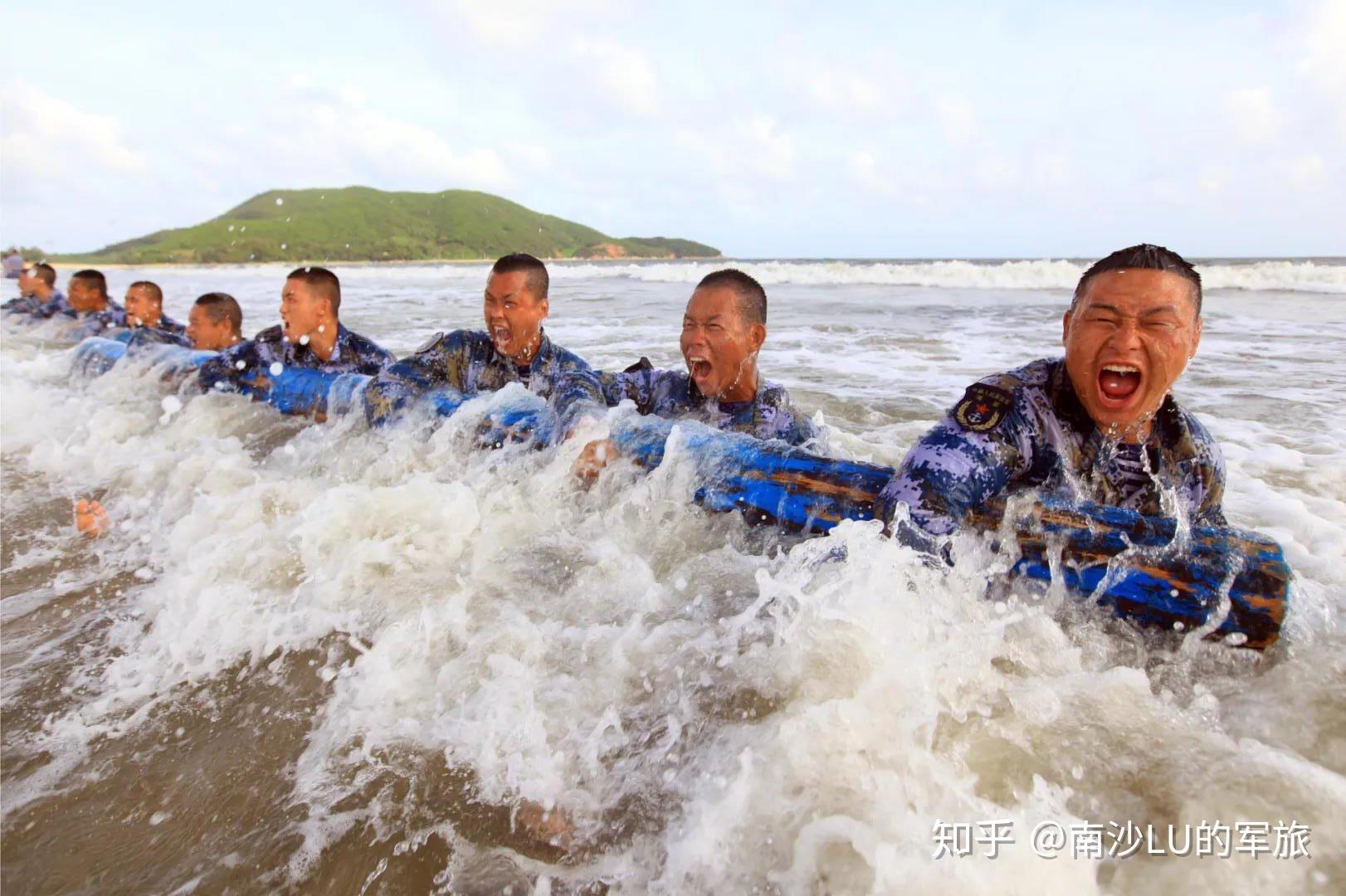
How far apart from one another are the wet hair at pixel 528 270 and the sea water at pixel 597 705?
1495 millimetres

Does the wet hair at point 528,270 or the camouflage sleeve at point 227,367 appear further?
the camouflage sleeve at point 227,367

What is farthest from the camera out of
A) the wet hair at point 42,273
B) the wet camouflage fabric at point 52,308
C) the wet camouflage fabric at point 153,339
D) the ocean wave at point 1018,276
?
the ocean wave at point 1018,276

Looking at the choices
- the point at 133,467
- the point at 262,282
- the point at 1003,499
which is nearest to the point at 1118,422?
the point at 1003,499

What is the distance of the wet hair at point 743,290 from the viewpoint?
400 cm

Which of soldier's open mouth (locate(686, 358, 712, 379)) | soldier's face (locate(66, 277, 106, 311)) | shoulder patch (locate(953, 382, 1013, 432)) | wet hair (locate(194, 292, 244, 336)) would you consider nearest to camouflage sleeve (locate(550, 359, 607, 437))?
soldier's open mouth (locate(686, 358, 712, 379))

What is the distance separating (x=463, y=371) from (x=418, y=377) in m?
0.32

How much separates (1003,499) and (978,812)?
4.15 ft

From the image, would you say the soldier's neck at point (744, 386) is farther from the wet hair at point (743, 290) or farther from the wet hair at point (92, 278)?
the wet hair at point (92, 278)

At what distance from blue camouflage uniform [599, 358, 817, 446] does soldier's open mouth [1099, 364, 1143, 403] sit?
1.73 m

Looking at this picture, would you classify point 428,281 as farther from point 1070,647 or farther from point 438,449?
point 1070,647

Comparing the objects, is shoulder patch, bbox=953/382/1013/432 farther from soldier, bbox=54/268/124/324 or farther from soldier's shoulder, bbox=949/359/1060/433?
soldier, bbox=54/268/124/324

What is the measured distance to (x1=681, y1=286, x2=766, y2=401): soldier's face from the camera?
397 centimetres

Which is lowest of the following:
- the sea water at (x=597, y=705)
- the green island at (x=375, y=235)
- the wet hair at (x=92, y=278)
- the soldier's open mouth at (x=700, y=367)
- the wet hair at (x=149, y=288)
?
the sea water at (x=597, y=705)

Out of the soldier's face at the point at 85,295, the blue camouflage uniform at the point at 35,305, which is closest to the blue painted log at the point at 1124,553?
the soldier's face at the point at 85,295
